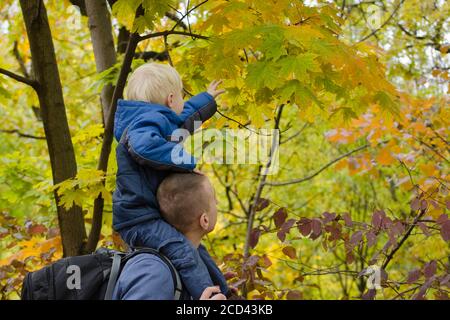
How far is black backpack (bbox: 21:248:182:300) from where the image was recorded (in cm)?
182

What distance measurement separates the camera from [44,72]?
316 cm

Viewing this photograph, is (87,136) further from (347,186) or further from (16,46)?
(347,186)

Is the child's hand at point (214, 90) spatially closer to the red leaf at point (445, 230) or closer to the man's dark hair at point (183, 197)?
the man's dark hair at point (183, 197)

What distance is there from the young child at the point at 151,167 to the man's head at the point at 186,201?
33 mm

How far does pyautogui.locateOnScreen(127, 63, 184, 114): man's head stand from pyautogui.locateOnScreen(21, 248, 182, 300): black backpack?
679mm

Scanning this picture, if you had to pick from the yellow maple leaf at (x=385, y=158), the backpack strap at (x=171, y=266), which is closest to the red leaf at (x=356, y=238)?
the backpack strap at (x=171, y=266)

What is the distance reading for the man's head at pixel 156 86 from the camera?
231 centimetres

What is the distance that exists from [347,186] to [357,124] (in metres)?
4.09

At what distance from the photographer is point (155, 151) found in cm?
206

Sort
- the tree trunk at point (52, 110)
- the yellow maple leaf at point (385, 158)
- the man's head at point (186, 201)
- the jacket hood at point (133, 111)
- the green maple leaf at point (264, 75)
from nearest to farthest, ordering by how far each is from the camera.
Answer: the man's head at point (186, 201)
the jacket hood at point (133, 111)
the green maple leaf at point (264, 75)
the tree trunk at point (52, 110)
the yellow maple leaf at point (385, 158)

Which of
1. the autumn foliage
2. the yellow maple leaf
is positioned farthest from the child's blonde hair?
the yellow maple leaf

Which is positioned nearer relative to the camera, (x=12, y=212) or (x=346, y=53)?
(x=346, y=53)

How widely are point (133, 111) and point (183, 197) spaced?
424 millimetres
